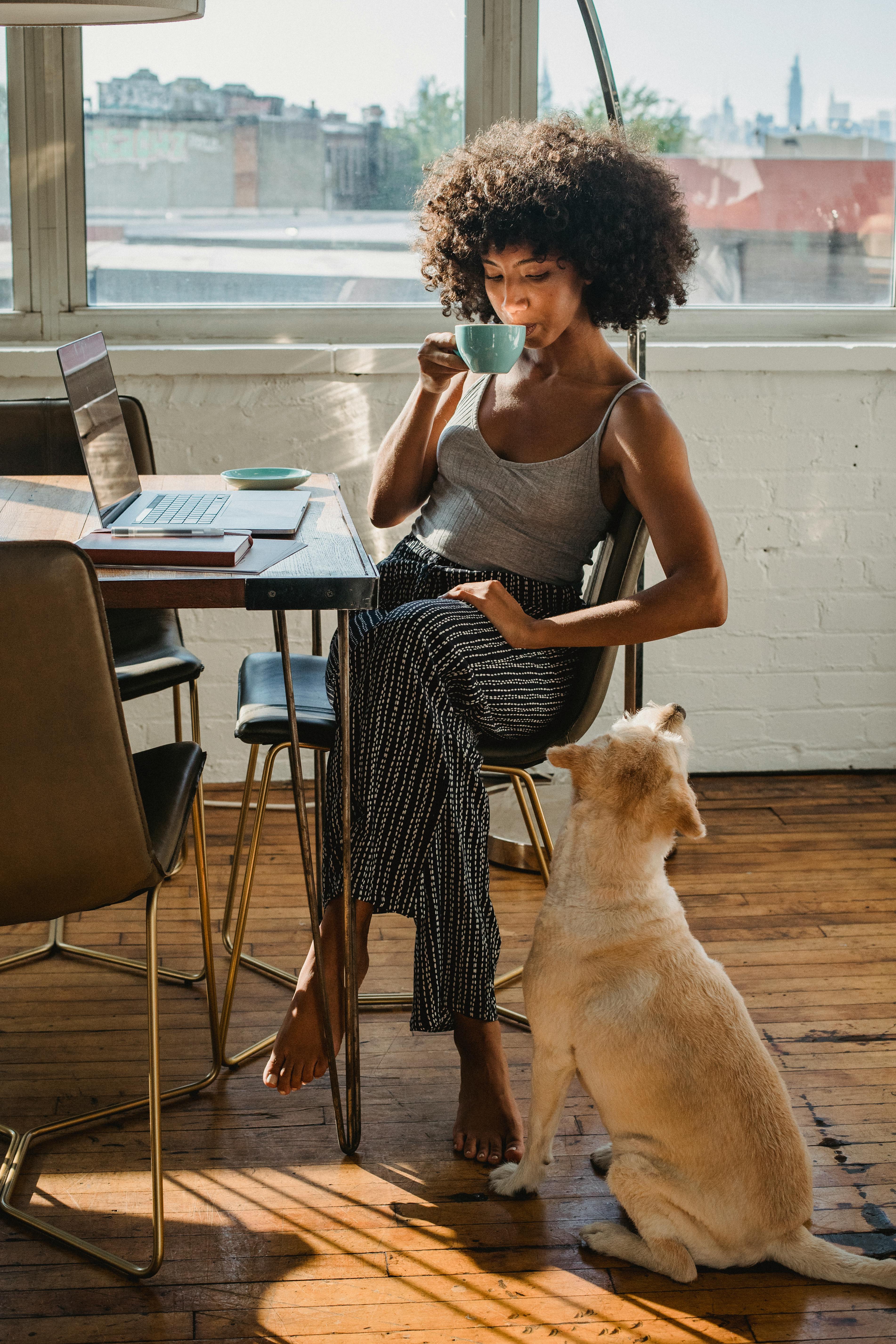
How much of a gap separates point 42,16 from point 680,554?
112cm

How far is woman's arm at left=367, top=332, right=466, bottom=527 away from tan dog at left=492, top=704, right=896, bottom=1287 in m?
0.66

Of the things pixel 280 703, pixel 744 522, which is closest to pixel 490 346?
pixel 280 703

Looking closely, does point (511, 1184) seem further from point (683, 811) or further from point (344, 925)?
point (683, 811)

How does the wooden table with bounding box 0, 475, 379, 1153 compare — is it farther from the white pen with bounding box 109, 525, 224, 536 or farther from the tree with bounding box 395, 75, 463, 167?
the tree with bounding box 395, 75, 463, 167

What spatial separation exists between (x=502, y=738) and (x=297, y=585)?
485 millimetres

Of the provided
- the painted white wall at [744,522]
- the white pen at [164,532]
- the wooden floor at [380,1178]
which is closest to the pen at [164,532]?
the white pen at [164,532]

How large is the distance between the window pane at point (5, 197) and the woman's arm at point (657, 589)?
1.81 metres

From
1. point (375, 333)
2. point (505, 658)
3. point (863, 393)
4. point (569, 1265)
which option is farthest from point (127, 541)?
point (863, 393)

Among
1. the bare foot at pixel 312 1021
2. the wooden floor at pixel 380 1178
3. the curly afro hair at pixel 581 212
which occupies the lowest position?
the wooden floor at pixel 380 1178

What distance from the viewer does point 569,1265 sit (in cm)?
148

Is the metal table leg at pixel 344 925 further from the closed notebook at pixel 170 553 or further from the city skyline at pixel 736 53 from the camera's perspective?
the city skyline at pixel 736 53

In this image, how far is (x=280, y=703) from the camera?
1852 millimetres

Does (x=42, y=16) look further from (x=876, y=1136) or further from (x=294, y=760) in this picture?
(x=876, y=1136)

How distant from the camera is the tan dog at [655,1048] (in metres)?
1.35
